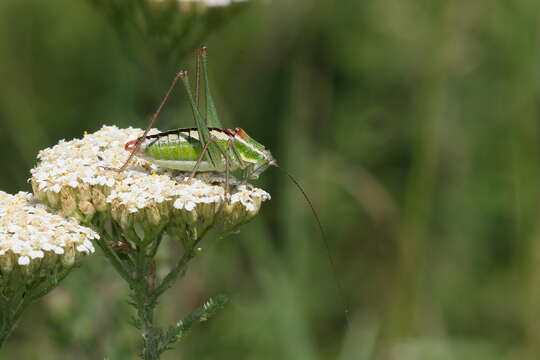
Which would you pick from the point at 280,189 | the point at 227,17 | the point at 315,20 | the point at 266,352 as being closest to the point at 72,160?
the point at 227,17

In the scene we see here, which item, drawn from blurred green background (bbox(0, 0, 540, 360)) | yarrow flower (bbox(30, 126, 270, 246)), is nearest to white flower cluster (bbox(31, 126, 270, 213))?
yarrow flower (bbox(30, 126, 270, 246))

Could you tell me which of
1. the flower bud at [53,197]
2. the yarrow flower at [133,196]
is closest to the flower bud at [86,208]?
the yarrow flower at [133,196]

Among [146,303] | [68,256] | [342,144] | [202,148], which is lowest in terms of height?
[342,144]

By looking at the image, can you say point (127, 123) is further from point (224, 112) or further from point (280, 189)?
point (280, 189)

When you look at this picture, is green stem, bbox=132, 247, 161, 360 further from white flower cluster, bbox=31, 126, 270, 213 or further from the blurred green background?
the blurred green background

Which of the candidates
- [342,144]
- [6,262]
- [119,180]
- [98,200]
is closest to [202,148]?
[119,180]

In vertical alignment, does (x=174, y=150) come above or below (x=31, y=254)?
above

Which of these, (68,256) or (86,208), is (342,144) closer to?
(86,208)
